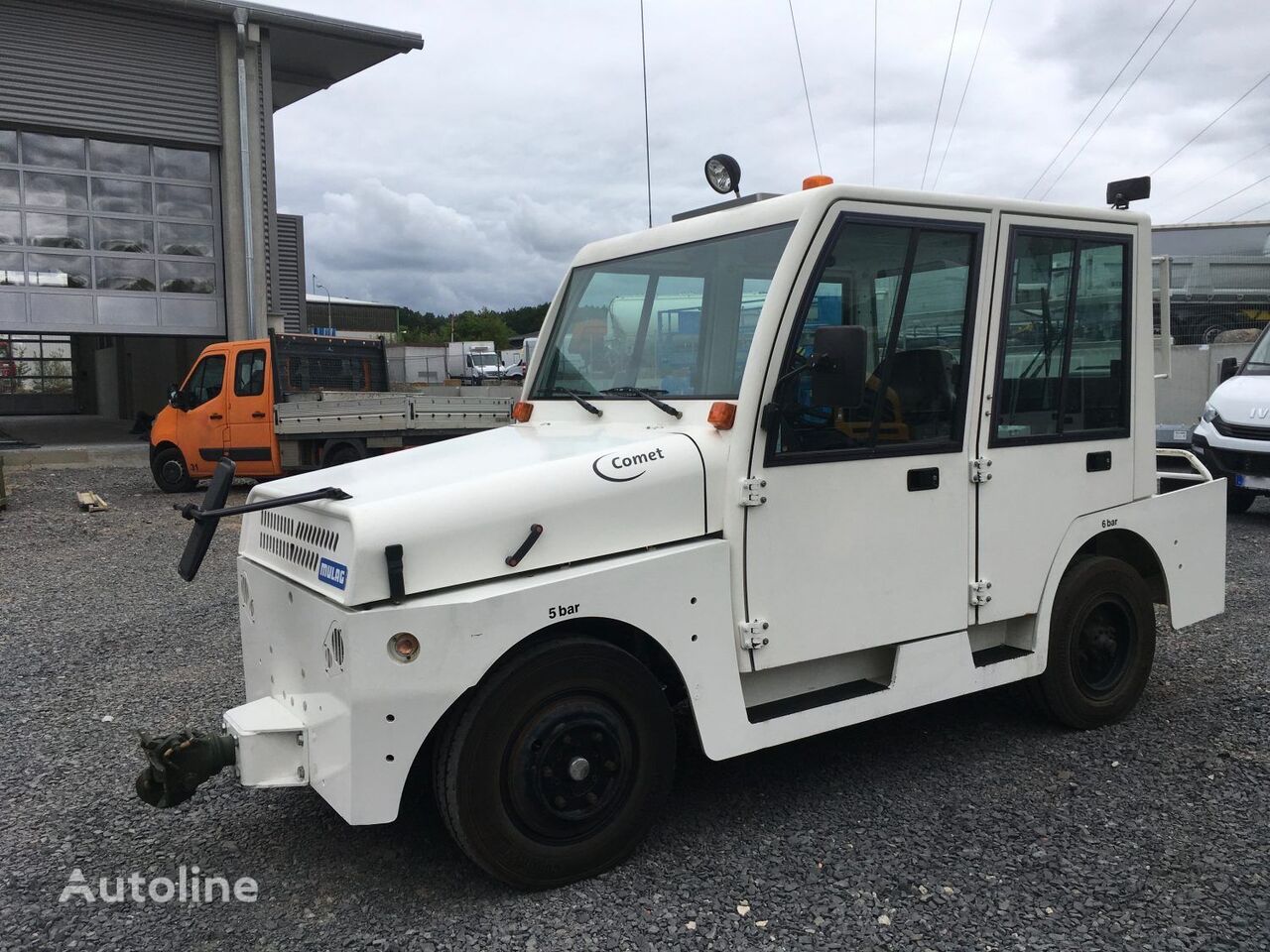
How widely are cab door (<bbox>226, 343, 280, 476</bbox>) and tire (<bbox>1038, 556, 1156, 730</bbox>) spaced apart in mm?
12310

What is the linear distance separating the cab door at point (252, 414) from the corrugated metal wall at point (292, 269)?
979 centimetres

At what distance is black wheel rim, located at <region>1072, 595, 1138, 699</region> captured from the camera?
15.4ft

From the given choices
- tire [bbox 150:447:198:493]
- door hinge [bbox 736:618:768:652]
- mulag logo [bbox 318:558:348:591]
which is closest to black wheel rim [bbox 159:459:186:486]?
tire [bbox 150:447:198:493]

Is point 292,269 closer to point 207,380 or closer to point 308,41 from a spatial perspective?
point 308,41

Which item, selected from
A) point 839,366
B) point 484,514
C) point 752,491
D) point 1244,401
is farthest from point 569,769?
point 1244,401

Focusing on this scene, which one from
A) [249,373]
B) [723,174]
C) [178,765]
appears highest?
[723,174]

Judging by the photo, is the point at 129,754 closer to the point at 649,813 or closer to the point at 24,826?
the point at 24,826

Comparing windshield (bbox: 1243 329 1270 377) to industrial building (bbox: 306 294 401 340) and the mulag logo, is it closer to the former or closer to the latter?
the mulag logo

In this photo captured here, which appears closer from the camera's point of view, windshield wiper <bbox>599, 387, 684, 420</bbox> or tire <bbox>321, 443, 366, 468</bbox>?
windshield wiper <bbox>599, 387, 684, 420</bbox>

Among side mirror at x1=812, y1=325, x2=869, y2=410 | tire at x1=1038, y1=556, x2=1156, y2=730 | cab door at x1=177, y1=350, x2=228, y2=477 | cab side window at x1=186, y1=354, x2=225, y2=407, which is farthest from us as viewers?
cab side window at x1=186, y1=354, x2=225, y2=407

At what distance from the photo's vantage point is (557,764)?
331 cm

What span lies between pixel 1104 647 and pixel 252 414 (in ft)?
41.5

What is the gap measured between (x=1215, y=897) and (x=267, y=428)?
1353 cm

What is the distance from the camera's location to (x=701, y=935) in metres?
3.10
